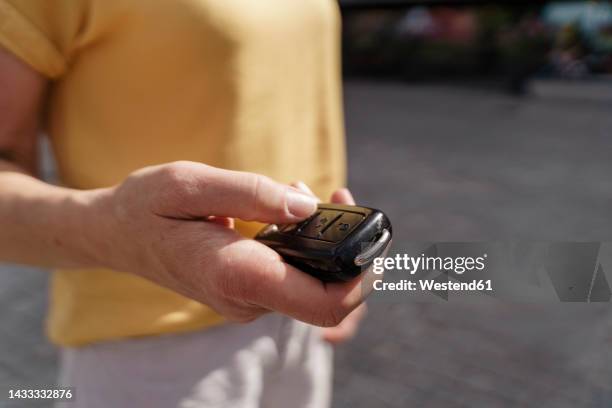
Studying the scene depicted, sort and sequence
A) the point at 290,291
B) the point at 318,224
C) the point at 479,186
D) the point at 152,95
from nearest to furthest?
1. the point at 290,291
2. the point at 318,224
3. the point at 152,95
4. the point at 479,186

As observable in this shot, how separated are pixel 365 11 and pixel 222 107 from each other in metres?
15.3

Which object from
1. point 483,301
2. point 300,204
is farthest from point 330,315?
point 483,301

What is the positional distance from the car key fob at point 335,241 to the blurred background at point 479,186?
131 millimetres

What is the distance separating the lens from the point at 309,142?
4.26 ft

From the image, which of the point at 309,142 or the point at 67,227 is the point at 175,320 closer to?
the point at 67,227

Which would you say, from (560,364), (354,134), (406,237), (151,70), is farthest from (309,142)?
(354,134)

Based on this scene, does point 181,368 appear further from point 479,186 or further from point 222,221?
point 479,186

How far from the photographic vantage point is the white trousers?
1086 millimetres

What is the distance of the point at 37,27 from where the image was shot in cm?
95

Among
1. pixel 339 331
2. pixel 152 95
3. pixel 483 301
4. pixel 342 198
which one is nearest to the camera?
pixel 152 95

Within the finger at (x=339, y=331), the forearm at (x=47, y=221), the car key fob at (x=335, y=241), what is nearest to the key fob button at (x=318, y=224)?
the car key fob at (x=335, y=241)

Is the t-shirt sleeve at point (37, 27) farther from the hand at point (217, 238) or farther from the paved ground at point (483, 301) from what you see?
the paved ground at point (483, 301)

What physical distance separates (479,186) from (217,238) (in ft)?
17.4

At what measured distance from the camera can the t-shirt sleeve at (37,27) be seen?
0.94m
